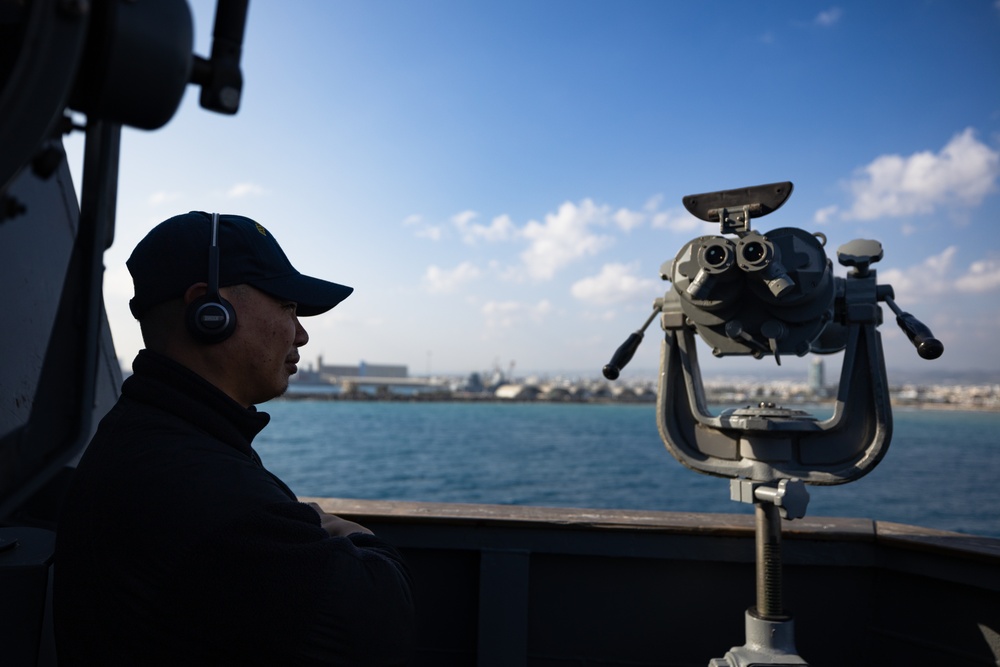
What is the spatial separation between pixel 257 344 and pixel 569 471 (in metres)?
41.2

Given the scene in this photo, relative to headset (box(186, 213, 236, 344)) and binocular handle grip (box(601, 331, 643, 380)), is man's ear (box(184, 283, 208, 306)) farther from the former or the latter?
binocular handle grip (box(601, 331, 643, 380))

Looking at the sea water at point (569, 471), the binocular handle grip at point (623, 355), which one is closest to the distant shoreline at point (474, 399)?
the sea water at point (569, 471)

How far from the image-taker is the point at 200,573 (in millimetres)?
993

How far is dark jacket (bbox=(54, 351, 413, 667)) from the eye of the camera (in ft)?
3.27

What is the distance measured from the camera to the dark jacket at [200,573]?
100 cm

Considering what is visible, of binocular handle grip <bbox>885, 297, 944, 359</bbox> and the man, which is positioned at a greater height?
binocular handle grip <bbox>885, 297, 944, 359</bbox>

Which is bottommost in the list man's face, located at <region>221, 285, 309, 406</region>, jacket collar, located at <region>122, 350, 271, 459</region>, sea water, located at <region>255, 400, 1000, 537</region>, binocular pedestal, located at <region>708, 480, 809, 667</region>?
sea water, located at <region>255, 400, 1000, 537</region>

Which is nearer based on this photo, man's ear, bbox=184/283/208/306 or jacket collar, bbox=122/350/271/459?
jacket collar, bbox=122/350/271/459

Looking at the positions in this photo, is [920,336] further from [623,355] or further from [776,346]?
[623,355]

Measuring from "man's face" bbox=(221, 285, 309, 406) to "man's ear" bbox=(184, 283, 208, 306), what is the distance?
0.12 ft

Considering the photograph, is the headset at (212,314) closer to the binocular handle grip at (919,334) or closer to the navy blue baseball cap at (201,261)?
the navy blue baseball cap at (201,261)

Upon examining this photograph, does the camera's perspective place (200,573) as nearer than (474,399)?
Yes

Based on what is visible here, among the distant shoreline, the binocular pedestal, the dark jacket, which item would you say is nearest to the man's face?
the dark jacket

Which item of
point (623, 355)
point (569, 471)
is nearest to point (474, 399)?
point (569, 471)
